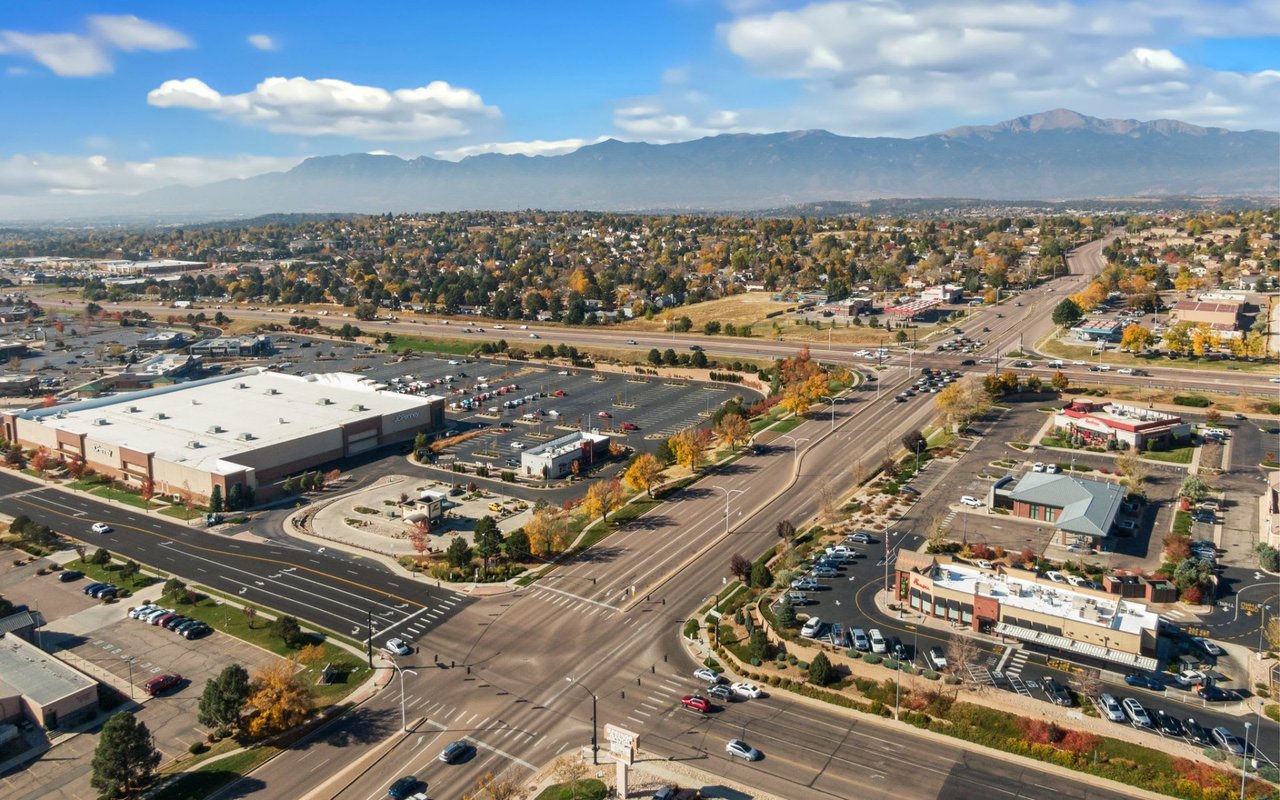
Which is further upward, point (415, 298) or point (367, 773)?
point (415, 298)

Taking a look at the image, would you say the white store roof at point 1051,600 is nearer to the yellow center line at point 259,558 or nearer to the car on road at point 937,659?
the car on road at point 937,659

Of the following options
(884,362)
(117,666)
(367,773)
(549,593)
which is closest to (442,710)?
(367,773)

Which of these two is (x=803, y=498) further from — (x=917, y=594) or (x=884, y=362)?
(x=884, y=362)

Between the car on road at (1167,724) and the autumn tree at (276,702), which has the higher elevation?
the autumn tree at (276,702)

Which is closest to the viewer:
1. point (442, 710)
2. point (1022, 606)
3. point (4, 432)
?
point (442, 710)

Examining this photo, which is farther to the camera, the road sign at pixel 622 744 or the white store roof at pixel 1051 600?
the white store roof at pixel 1051 600

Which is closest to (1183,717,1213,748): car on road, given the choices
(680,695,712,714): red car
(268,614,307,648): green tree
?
(680,695,712,714): red car

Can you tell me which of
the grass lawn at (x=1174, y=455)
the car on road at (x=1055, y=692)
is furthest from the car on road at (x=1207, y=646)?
the grass lawn at (x=1174, y=455)

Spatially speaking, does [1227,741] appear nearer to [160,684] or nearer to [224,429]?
[160,684]
